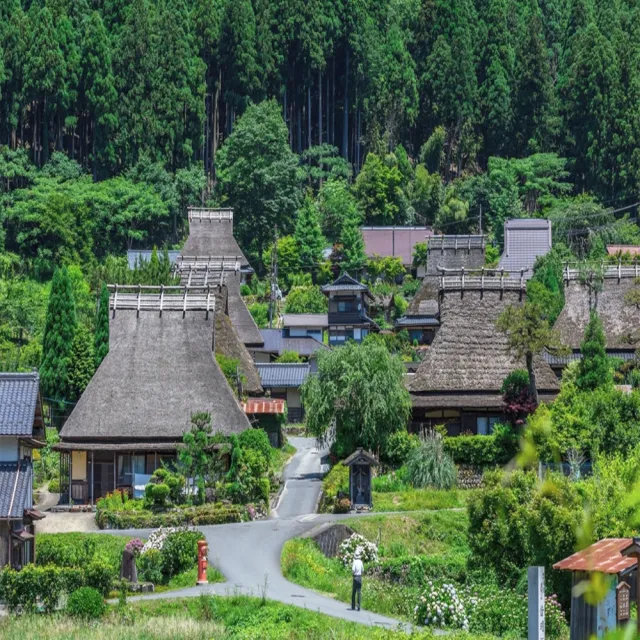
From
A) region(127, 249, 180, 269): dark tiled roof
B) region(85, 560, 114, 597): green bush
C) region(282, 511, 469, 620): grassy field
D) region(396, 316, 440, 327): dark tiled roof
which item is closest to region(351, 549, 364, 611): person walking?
region(282, 511, 469, 620): grassy field

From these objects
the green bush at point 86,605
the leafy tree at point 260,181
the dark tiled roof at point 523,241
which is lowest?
the green bush at point 86,605

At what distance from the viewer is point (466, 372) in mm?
54406

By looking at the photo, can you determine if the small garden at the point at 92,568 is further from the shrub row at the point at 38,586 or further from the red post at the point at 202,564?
the red post at the point at 202,564

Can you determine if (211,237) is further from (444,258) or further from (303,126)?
(303,126)

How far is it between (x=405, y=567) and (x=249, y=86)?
67819mm

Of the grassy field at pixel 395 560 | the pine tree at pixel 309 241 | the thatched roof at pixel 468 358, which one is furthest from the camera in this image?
the pine tree at pixel 309 241

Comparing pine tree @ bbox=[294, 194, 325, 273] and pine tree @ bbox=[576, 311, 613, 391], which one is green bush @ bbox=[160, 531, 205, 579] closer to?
pine tree @ bbox=[576, 311, 613, 391]

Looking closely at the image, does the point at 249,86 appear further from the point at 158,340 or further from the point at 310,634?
the point at 310,634

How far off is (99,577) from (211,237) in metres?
50.3

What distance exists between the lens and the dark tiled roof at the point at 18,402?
125 ft

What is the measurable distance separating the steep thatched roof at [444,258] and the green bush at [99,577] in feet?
157

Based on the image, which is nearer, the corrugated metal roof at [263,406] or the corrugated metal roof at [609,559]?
the corrugated metal roof at [609,559]

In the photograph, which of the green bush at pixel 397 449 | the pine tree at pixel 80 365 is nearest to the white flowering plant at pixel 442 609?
the green bush at pixel 397 449

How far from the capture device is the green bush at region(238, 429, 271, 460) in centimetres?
4703
